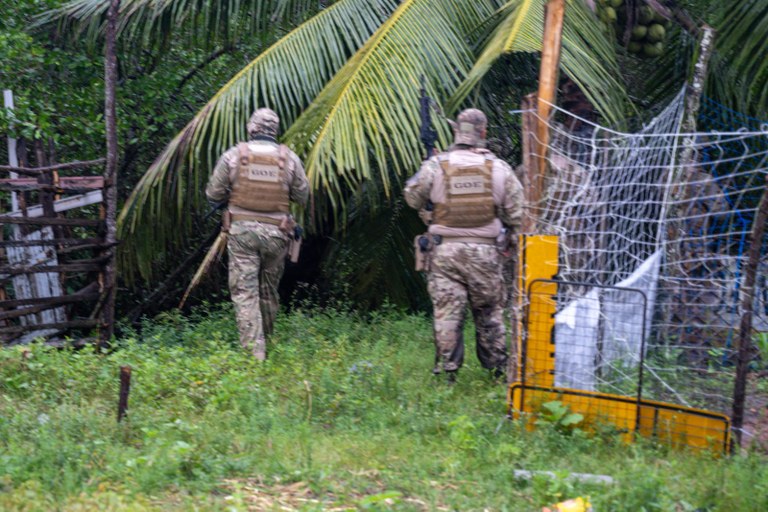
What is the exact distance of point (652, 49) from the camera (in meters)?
9.38

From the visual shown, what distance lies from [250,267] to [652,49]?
440cm

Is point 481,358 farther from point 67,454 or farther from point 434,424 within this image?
point 67,454

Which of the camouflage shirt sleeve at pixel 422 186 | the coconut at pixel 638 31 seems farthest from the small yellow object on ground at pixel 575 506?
the coconut at pixel 638 31

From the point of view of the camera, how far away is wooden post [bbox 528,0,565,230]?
19.5 ft

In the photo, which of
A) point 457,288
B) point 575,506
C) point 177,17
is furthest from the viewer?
point 177,17

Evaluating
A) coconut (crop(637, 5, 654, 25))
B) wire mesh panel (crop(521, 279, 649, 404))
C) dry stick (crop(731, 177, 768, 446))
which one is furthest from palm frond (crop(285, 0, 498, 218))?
dry stick (crop(731, 177, 768, 446))

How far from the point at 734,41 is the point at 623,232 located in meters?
2.31

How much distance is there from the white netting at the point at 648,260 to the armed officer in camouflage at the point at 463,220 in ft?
1.74

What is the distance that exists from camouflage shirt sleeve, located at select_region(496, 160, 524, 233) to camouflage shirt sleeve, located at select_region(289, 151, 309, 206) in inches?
70.0

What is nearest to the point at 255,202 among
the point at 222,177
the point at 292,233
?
the point at 222,177

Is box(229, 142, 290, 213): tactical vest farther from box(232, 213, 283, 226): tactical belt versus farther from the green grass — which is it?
the green grass

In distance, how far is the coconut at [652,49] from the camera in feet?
30.8

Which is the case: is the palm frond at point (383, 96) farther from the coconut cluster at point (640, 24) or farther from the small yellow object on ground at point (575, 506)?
the small yellow object on ground at point (575, 506)

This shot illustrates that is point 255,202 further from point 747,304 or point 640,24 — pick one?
point 640,24
